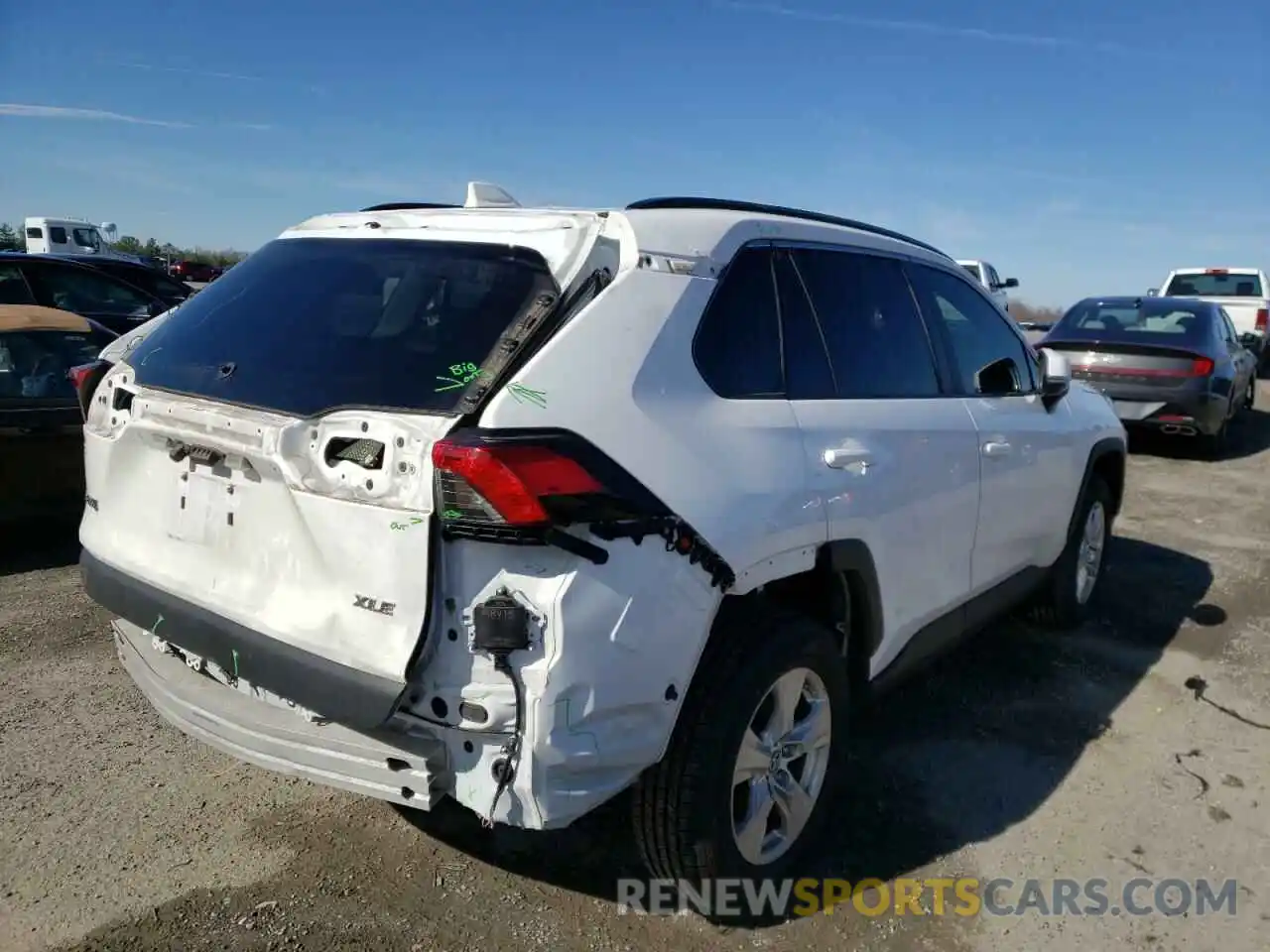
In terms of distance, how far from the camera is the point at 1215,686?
4.50 m

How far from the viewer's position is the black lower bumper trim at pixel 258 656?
2.17 meters

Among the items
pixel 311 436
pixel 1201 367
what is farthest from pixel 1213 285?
pixel 311 436

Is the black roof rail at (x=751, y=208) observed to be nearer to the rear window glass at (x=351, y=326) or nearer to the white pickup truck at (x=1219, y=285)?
the rear window glass at (x=351, y=326)

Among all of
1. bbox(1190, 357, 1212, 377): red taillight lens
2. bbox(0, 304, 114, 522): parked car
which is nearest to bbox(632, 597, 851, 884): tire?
bbox(0, 304, 114, 522): parked car

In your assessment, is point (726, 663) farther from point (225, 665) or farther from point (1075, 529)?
point (1075, 529)

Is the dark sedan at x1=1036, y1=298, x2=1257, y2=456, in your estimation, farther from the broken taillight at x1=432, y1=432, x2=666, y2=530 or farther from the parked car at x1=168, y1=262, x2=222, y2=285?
the parked car at x1=168, y1=262, x2=222, y2=285

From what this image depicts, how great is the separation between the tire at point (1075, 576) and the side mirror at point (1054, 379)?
0.63m

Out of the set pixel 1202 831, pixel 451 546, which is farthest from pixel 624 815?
pixel 1202 831

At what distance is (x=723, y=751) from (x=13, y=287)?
30.2 ft

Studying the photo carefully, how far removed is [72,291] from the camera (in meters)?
9.54

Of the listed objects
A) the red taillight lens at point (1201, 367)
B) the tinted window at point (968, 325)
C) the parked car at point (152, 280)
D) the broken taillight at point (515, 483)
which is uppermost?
the tinted window at point (968, 325)

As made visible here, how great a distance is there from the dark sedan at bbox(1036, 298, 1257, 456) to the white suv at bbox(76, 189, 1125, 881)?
770 centimetres

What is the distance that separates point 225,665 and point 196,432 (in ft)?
1.91

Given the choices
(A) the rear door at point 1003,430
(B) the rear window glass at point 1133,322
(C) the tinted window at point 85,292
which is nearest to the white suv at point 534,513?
(A) the rear door at point 1003,430
